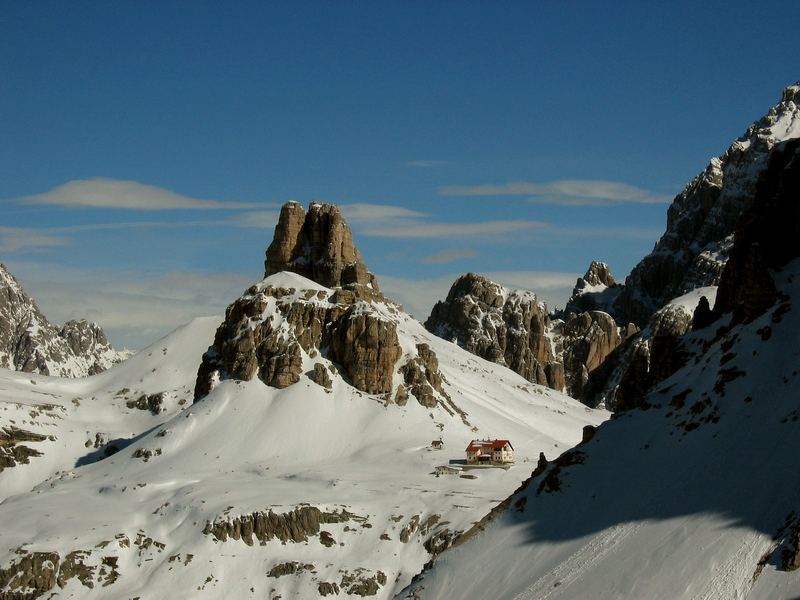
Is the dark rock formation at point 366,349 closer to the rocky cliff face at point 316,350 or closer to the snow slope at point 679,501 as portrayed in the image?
the rocky cliff face at point 316,350

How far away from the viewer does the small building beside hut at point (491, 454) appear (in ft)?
424

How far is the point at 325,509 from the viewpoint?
114 m

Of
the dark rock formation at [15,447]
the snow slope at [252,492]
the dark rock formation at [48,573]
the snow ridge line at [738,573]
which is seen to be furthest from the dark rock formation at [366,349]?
the snow ridge line at [738,573]

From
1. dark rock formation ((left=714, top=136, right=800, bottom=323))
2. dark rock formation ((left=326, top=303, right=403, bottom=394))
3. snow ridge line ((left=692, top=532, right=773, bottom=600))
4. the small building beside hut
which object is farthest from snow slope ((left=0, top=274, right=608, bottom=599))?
snow ridge line ((left=692, top=532, right=773, bottom=600))

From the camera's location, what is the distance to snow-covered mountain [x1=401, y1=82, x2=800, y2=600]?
60469 millimetres

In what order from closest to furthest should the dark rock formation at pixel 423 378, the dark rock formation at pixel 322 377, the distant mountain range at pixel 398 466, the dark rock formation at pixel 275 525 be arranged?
1. the distant mountain range at pixel 398 466
2. the dark rock formation at pixel 275 525
3. the dark rock formation at pixel 322 377
4. the dark rock formation at pixel 423 378

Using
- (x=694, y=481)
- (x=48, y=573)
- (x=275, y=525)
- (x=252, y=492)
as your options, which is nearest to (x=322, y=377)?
(x=252, y=492)

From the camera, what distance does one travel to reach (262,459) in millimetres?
135250

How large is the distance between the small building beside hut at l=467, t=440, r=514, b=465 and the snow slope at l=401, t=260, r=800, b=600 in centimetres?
4551

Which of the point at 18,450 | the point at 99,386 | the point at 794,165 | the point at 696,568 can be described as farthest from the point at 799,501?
the point at 99,386

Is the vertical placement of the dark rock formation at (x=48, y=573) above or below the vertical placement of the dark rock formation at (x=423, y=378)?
below

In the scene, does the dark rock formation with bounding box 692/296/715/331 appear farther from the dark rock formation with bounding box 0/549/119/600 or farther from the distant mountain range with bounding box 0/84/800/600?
the dark rock formation with bounding box 0/549/119/600

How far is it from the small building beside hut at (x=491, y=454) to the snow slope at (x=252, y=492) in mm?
3080

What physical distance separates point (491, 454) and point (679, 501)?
61.9 meters
